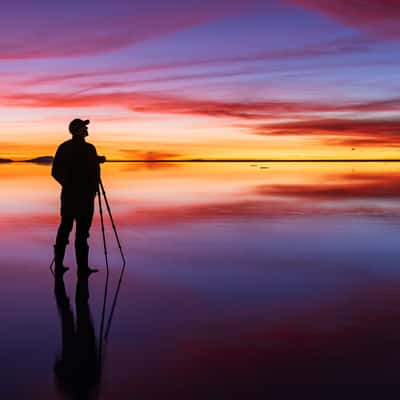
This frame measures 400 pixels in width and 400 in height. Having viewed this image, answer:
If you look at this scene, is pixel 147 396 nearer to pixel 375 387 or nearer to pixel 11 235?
pixel 375 387

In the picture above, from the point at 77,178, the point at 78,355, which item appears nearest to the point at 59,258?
the point at 77,178

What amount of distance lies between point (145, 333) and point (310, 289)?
2.80m

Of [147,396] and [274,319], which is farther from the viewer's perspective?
[274,319]

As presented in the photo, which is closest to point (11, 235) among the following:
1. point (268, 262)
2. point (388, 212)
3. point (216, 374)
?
point (268, 262)

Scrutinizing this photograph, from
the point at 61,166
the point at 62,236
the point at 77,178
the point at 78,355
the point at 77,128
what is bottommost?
the point at 78,355

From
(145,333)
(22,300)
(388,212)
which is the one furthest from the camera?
(388,212)

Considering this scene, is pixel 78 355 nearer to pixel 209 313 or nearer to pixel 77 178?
pixel 209 313

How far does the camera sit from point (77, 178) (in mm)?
9625

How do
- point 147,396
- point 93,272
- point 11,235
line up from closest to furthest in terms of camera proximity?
1. point 147,396
2. point 93,272
3. point 11,235

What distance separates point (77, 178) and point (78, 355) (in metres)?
4.53

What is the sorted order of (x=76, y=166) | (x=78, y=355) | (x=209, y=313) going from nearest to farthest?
(x=78, y=355) < (x=209, y=313) < (x=76, y=166)

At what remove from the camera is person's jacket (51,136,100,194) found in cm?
955

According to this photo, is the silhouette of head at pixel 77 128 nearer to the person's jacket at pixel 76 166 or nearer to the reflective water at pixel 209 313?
the person's jacket at pixel 76 166

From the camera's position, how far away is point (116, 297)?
7.77 metres
